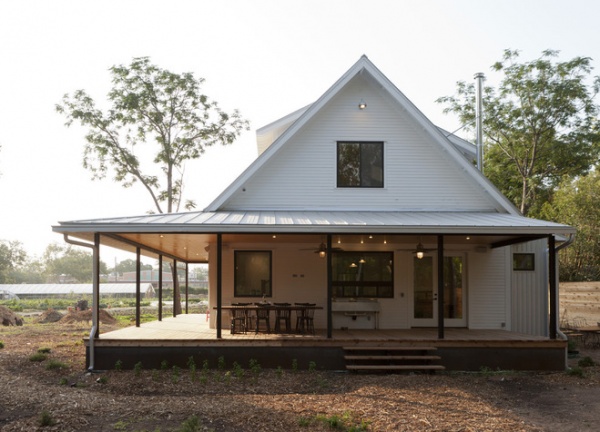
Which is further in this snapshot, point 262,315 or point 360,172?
point 360,172

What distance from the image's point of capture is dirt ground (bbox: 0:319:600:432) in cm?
784

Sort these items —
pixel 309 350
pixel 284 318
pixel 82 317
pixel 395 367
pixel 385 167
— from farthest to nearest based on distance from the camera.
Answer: pixel 82 317 < pixel 385 167 < pixel 284 318 < pixel 309 350 < pixel 395 367

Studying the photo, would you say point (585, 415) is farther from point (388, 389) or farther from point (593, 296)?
point (593, 296)

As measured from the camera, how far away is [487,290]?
15.9 m

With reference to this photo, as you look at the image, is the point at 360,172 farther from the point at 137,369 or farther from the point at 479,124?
the point at 137,369

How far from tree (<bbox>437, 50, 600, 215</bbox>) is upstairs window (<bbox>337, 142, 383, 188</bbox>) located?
8.05m

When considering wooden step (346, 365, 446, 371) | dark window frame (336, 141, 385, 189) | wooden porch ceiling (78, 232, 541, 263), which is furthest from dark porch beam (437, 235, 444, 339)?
dark window frame (336, 141, 385, 189)

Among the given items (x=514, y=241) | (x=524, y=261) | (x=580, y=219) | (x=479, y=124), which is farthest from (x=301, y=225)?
(x=580, y=219)

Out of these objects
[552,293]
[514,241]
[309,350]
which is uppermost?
[514,241]

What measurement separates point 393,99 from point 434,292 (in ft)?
16.0

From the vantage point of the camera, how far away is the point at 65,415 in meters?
7.99

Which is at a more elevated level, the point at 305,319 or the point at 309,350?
the point at 305,319

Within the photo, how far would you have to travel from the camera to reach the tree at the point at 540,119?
2252 centimetres

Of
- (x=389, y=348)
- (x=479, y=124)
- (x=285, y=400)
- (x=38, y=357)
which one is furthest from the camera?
(x=479, y=124)
